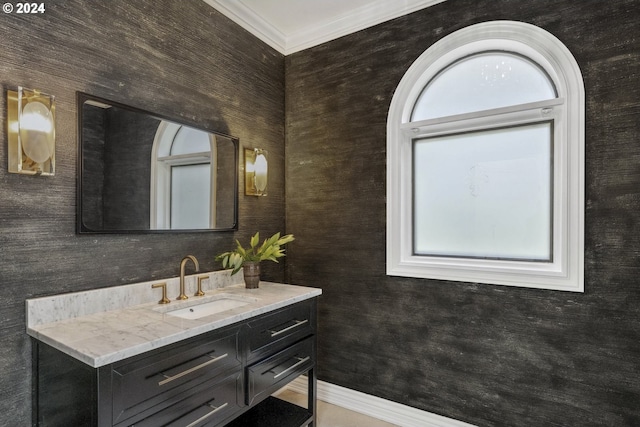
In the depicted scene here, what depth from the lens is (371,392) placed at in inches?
95.3

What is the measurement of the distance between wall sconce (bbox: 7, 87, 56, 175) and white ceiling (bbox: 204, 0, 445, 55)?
1.28 m

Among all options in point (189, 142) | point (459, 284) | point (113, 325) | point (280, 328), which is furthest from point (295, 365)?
point (189, 142)

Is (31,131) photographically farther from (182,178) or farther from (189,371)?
(189,371)

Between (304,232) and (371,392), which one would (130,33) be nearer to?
(304,232)

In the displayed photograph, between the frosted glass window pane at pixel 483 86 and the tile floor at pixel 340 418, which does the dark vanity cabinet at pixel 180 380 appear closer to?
the tile floor at pixel 340 418

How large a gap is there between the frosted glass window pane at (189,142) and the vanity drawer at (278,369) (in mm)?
1314

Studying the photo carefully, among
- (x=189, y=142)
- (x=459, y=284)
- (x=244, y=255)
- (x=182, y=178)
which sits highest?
(x=189, y=142)

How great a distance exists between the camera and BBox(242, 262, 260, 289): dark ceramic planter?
7.27ft

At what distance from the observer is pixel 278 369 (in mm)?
1841

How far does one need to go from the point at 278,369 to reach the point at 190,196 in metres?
1.15

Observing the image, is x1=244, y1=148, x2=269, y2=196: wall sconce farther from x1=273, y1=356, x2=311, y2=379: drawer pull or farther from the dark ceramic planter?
x1=273, y1=356, x2=311, y2=379: drawer pull

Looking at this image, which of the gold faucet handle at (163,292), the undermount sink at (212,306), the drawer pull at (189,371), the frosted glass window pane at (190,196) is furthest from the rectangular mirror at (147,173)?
the drawer pull at (189,371)

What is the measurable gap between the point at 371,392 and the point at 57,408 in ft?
6.12

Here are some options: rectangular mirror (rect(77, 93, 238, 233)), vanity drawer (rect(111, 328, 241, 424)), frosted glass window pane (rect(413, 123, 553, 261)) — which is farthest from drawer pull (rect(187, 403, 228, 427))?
frosted glass window pane (rect(413, 123, 553, 261))
